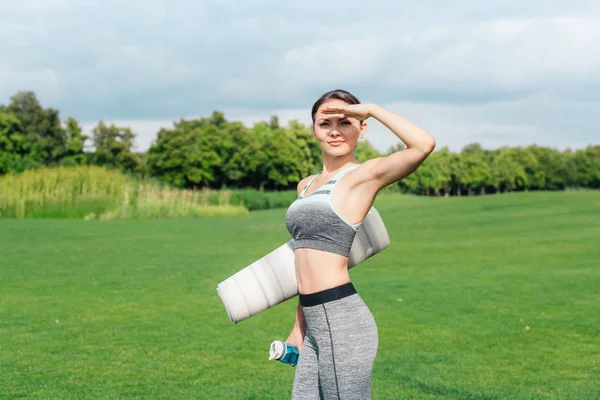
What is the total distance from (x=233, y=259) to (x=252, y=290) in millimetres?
13346

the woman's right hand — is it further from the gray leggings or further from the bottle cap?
the gray leggings

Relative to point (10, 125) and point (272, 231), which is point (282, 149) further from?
point (272, 231)

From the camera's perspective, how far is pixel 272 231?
26.2 metres

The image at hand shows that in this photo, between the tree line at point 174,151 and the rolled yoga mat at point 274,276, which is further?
the tree line at point 174,151

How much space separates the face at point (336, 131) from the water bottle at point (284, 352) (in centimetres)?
92

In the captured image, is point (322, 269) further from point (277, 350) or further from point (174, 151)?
point (174, 151)

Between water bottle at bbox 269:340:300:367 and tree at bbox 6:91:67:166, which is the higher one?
tree at bbox 6:91:67:166

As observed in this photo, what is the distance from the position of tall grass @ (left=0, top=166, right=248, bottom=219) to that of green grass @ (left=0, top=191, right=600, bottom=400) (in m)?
12.7

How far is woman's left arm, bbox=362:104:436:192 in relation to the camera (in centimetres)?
290

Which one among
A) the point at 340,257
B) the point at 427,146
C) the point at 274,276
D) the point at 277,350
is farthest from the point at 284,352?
the point at 427,146

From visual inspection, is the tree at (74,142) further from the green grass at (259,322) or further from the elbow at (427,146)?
the elbow at (427,146)

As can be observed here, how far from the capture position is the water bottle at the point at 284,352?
129 inches

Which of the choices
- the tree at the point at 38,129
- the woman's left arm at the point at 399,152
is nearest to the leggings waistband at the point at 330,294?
the woman's left arm at the point at 399,152

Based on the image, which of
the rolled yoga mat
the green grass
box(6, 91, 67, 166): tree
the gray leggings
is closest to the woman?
the gray leggings
